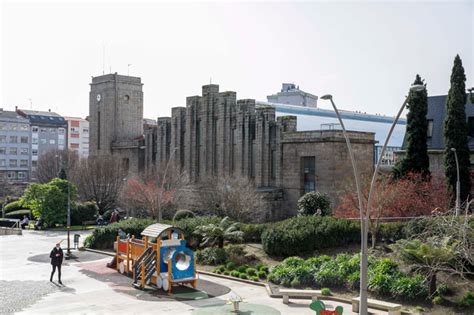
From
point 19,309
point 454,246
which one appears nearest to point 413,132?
point 454,246

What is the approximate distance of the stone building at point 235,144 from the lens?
45938 millimetres

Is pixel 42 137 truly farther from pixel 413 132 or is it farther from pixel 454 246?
pixel 454 246

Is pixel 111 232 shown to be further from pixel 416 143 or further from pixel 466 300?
pixel 466 300

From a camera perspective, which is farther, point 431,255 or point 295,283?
point 295,283

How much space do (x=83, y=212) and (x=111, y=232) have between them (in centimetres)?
1952

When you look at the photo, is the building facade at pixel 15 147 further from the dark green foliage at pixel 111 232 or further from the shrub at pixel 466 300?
the shrub at pixel 466 300

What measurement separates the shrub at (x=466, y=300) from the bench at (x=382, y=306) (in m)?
2.15

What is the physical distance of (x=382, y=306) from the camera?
19750mm

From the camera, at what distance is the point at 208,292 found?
23.6 m

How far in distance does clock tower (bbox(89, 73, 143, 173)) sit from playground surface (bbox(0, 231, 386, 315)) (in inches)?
1613

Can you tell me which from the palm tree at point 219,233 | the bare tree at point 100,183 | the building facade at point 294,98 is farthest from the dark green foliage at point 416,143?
the building facade at point 294,98

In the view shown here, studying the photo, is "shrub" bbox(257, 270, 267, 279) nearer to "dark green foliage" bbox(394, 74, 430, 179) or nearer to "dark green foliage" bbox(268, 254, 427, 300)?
"dark green foliage" bbox(268, 254, 427, 300)

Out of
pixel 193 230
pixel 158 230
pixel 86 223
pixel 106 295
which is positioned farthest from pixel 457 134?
pixel 86 223

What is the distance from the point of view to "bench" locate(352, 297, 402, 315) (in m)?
19.0
